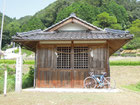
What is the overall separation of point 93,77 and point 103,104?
11.6 ft

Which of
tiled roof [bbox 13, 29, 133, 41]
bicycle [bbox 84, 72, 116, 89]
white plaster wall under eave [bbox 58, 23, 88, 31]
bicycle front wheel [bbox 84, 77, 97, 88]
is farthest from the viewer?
white plaster wall under eave [bbox 58, 23, 88, 31]

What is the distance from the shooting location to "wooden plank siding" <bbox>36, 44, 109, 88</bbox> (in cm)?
990

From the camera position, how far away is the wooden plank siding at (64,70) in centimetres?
990

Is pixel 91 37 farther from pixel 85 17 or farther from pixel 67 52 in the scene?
pixel 85 17

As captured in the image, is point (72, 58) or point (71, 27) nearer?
point (72, 58)

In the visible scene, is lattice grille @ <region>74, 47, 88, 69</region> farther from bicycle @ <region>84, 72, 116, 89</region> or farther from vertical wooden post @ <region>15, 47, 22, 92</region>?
vertical wooden post @ <region>15, 47, 22, 92</region>

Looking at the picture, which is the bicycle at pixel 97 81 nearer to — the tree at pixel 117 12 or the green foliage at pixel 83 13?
the green foliage at pixel 83 13

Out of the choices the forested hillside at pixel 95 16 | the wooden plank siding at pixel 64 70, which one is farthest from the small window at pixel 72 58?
the forested hillside at pixel 95 16

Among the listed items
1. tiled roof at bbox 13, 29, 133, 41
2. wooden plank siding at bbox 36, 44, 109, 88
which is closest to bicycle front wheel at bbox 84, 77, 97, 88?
wooden plank siding at bbox 36, 44, 109, 88

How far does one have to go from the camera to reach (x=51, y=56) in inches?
401

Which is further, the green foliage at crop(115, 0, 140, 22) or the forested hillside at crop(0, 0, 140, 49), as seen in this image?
the green foliage at crop(115, 0, 140, 22)

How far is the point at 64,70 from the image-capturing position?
999cm

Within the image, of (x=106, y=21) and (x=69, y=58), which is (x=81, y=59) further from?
(x=106, y=21)

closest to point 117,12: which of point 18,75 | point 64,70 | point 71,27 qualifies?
point 71,27
